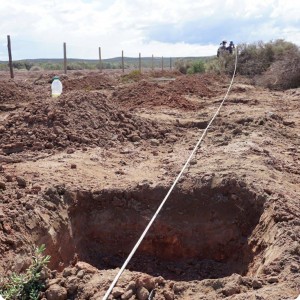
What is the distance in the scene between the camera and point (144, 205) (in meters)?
5.85

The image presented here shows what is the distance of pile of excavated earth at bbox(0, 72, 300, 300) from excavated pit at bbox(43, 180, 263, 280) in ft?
0.04

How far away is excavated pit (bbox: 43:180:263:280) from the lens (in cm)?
556

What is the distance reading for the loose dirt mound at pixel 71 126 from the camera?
7.92m

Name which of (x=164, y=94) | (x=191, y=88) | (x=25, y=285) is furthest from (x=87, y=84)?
(x=25, y=285)

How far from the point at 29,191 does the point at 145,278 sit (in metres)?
2.34

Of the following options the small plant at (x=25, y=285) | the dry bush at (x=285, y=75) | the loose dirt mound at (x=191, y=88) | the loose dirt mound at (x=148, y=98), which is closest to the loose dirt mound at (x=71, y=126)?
the loose dirt mound at (x=148, y=98)

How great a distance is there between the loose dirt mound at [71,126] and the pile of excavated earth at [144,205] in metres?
0.02

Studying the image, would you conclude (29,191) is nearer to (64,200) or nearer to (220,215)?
(64,200)

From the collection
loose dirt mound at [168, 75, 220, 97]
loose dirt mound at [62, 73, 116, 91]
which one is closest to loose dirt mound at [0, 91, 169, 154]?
loose dirt mound at [168, 75, 220, 97]

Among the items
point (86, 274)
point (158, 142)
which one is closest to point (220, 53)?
point (158, 142)

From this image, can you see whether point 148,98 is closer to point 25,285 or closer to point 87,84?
point 87,84

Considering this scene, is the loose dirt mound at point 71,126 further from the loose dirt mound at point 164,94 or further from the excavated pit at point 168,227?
the loose dirt mound at point 164,94

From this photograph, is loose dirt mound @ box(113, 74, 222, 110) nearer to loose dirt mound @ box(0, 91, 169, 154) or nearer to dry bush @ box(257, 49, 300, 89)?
dry bush @ box(257, 49, 300, 89)

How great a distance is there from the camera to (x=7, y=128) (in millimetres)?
8445
